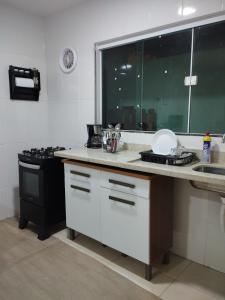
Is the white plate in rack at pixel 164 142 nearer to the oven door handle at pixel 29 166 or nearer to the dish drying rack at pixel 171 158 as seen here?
the dish drying rack at pixel 171 158

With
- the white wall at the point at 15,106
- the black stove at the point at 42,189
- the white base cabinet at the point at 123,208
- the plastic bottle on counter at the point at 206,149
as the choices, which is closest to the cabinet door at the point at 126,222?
the white base cabinet at the point at 123,208

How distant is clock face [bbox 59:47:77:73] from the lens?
2.69m

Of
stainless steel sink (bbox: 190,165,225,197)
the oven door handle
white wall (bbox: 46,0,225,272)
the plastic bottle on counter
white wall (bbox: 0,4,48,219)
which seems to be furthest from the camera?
white wall (bbox: 0,4,48,219)

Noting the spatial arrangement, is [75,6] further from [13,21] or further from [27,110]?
[27,110]

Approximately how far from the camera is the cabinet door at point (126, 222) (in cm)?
174

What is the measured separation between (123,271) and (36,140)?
189 centimetres

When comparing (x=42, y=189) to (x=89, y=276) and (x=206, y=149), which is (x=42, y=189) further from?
(x=206, y=149)

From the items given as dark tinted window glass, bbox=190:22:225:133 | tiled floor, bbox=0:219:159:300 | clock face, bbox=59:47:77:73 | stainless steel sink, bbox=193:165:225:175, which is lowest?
tiled floor, bbox=0:219:159:300

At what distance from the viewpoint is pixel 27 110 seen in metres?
2.91

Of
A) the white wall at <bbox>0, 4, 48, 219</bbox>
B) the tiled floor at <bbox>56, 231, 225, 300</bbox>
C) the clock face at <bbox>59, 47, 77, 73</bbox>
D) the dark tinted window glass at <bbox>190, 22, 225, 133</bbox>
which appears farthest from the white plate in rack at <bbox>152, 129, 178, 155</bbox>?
the white wall at <bbox>0, 4, 48, 219</bbox>

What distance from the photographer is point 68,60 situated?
2.77 metres

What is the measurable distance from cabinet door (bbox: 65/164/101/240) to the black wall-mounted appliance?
1168mm

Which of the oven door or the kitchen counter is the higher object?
the kitchen counter

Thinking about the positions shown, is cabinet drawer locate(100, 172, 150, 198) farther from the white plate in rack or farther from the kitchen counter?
the white plate in rack
